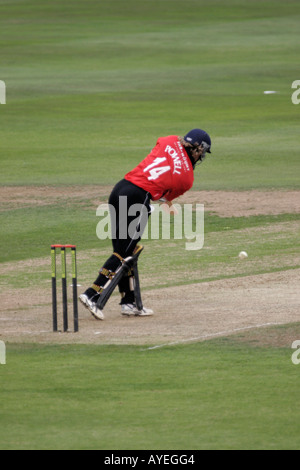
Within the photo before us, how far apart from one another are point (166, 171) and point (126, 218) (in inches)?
28.4

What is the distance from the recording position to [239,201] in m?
20.3

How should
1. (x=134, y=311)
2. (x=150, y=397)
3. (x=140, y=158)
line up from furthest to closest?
(x=140, y=158), (x=134, y=311), (x=150, y=397)

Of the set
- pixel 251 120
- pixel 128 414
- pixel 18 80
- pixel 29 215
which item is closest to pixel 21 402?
pixel 128 414

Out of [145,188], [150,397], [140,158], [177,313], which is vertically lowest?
[140,158]

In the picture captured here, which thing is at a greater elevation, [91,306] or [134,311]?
[91,306]

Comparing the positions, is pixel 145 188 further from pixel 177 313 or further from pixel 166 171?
pixel 177 313

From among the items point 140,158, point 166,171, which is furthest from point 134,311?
point 140,158

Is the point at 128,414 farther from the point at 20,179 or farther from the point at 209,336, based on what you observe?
the point at 20,179

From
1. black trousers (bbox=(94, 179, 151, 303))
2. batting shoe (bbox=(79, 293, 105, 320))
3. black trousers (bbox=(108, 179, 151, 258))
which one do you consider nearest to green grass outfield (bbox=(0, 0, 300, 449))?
batting shoe (bbox=(79, 293, 105, 320))

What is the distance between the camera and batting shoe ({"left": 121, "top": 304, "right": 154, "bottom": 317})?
39.7 feet

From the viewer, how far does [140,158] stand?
84.4 feet

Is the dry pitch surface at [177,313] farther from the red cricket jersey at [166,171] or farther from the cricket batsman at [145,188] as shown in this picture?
the red cricket jersey at [166,171]

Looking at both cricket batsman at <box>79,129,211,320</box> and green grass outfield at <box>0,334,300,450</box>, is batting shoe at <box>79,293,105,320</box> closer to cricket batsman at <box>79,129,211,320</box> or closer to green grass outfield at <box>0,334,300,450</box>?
cricket batsman at <box>79,129,211,320</box>

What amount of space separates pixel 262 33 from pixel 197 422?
153 feet
